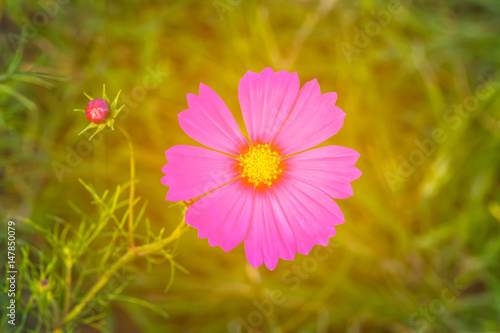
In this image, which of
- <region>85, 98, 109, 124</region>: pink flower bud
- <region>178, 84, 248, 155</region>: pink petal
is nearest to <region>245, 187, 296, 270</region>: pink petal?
<region>178, 84, 248, 155</region>: pink petal

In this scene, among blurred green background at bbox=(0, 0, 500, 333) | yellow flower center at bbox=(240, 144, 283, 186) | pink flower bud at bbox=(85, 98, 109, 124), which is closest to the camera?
pink flower bud at bbox=(85, 98, 109, 124)

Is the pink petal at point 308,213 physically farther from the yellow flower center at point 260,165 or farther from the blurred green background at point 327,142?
Result: the blurred green background at point 327,142

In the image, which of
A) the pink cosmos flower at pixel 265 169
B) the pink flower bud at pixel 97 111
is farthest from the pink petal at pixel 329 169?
the pink flower bud at pixel 97 111

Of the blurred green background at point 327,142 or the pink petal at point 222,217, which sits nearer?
the pink petal at point 222,217

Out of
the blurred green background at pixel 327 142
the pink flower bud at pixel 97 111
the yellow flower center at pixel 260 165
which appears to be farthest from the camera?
the blurred green background at pixel 327 142

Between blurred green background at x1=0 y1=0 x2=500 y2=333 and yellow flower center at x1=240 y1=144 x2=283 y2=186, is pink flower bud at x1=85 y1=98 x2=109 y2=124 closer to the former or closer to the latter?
yellow flower center at x1=240 y1=144 x2=283 y2=186

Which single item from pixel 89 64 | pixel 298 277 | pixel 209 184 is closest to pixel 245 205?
pixel 209 184
